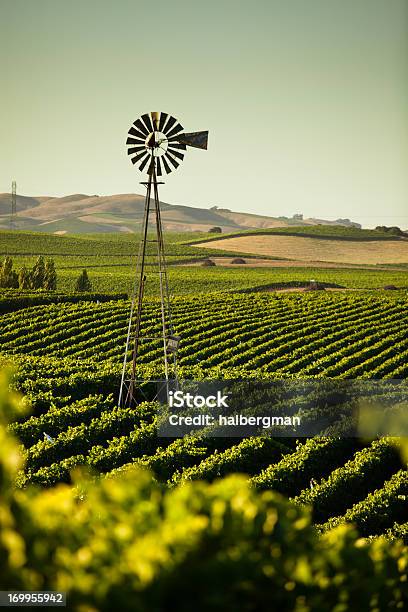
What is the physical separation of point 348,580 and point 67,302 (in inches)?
1272

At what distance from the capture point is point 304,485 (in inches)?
521

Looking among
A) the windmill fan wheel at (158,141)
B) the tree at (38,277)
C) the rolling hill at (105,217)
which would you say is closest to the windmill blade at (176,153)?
the windmill fan wheel at (158,141)

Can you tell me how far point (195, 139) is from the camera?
17.8 m

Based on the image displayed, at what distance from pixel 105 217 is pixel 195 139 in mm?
153122

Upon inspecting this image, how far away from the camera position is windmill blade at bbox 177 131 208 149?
17.7m

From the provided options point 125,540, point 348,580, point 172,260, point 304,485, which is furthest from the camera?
point 172,260

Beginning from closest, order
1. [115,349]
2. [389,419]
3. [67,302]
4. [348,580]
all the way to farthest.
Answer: [348,580]
[389,419]
[115,349]
[67,302]

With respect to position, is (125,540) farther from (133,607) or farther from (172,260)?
(172,260)

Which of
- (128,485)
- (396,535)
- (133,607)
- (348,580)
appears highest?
(128,485)

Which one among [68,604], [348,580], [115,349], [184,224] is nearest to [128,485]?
[68,604]

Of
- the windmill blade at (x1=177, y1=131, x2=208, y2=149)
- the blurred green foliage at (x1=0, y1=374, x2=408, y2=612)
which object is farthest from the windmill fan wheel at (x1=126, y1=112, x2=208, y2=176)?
the blurred green foliage at (x1=0, y1=374, x2=408, y2=612)

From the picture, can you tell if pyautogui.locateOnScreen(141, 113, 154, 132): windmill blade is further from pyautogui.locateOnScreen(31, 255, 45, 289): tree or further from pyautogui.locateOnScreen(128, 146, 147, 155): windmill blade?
pyautogui.locateOnScreen(31, 255, 45, 289): tree

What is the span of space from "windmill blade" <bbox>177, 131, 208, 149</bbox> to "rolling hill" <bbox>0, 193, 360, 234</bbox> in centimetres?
12465

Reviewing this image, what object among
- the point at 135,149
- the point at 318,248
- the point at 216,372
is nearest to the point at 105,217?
the point at 318,248
